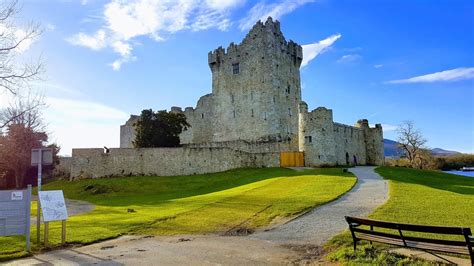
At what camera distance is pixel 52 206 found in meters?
11.5

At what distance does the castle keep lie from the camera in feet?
123

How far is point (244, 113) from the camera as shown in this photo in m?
48.9

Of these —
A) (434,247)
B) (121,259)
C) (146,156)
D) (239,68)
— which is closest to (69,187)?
(146,156)

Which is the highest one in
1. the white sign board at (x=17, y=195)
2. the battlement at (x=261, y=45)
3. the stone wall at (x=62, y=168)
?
the battlement at (x=261, y=45)

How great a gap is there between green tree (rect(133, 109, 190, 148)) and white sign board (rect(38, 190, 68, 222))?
2984 centimetres

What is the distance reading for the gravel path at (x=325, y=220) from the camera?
1053cm

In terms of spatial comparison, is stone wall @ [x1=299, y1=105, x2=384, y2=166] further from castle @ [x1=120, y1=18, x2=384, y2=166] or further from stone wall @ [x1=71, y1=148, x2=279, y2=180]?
stone wall @ [x1=71, y1=148, x2=279, y2=180]

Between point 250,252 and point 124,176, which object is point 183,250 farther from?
point 124,176

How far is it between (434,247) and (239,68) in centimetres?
4449

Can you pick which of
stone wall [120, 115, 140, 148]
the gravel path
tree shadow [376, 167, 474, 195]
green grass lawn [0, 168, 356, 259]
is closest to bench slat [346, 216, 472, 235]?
the gravel path

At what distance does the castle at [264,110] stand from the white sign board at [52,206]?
91.6ft

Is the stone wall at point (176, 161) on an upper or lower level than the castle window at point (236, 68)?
lower

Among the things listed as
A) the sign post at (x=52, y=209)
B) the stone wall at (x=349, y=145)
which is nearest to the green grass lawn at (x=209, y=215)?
the sign post at (x=52, y=209)

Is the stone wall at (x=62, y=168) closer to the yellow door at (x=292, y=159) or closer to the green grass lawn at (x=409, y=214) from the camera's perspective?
the yellow door at (x=292, y=159)
